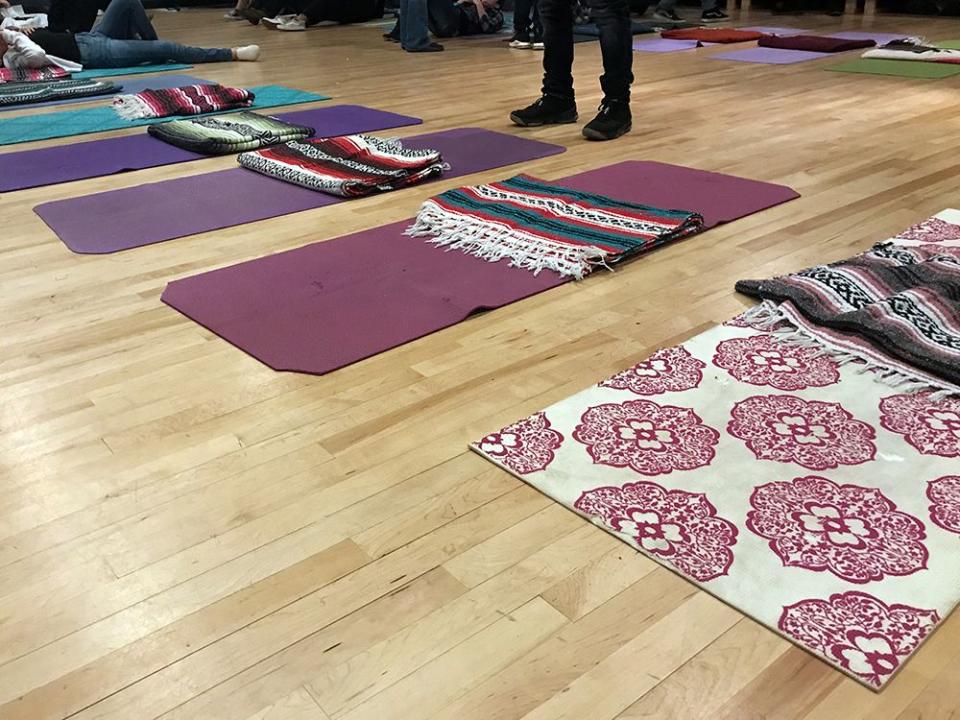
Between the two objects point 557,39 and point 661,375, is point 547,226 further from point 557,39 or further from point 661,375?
point 557,39

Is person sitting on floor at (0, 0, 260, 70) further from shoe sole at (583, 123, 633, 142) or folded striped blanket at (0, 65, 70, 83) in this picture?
shoe sole at (583, 123, 633, 142)

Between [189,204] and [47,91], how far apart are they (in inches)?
88.8

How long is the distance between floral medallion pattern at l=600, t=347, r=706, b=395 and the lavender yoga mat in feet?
1.24

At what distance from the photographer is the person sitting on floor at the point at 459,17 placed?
6125mm

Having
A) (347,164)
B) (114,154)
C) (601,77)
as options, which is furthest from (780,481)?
(114,154)

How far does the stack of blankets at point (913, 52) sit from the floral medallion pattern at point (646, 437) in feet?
12.9

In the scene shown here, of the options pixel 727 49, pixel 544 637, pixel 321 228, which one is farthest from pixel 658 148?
pixel 727 49

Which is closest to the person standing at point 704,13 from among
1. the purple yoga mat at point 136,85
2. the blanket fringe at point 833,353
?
the purple yoga mat at point 136,85

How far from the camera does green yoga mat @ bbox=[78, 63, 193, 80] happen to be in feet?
16.0

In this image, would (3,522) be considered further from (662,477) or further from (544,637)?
(662,477)

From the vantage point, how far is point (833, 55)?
4.95 meters

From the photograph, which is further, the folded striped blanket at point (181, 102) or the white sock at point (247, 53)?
the white sock at point (247, 53)

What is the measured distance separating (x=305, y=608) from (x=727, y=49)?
5.05m

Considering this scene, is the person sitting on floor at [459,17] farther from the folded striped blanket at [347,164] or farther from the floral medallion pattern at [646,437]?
the floral medallion pattern at [646,437]
